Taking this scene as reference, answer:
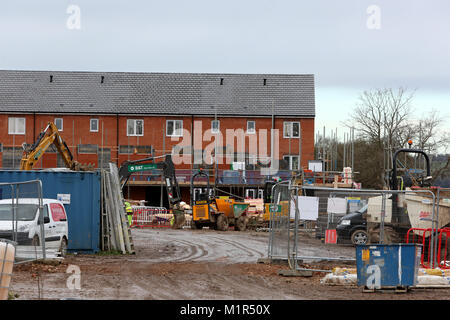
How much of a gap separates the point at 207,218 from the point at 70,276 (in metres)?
21.7

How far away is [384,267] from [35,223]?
28.9ft

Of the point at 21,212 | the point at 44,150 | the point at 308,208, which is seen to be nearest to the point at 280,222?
the point at 308,208

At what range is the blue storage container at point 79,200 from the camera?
21.5 metres

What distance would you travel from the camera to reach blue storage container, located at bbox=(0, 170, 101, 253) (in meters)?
21.5

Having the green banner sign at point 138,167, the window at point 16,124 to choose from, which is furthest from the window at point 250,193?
the green banner sign at point 138,167

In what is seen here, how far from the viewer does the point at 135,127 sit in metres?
61.5

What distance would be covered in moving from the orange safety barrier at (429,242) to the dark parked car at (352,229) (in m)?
1.10

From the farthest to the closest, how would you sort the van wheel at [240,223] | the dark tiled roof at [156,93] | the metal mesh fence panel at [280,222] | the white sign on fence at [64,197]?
the dark tiled roof at [156,93] < the van wheel at [240,223] < the white sign on fence at [64,197] < the metal mesh fence panel at [280,222]

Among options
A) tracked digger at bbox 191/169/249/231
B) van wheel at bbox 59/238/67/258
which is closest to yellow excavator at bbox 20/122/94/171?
tracked digger at bbox 191/169/249/231

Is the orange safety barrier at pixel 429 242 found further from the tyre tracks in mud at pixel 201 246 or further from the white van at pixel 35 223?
the white van at pixel 35 223

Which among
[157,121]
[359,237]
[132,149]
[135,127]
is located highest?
[157,121]

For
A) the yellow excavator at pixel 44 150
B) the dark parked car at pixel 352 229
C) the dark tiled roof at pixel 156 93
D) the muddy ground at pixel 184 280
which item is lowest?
the muddy ground at pixel 184 280

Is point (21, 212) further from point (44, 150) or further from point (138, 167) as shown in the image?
point (44, 150)

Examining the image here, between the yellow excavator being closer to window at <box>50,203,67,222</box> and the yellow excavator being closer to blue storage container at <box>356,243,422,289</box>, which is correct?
window at <box>50,203,67,222</box>
